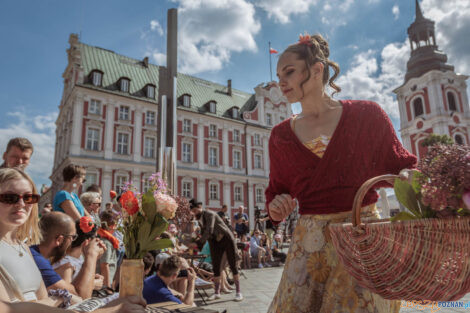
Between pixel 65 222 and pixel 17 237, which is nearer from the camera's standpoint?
pixel 17 237

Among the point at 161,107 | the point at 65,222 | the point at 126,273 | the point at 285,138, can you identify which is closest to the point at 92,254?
the point at 65,222

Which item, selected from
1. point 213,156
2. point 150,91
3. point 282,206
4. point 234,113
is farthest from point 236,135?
point 282,206

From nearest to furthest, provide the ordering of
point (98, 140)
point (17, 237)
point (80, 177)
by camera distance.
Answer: point (17, 237) → point (80, 177) → point (98, 140)

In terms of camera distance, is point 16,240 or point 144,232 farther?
point 16,240

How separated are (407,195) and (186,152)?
30176 millimetres

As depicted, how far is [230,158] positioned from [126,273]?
3154cm

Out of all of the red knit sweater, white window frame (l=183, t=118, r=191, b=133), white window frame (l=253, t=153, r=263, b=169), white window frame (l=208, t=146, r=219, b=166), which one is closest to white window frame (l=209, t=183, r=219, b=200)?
white window frame (l=208, t=146, r=219, b=166)

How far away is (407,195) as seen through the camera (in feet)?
3.20

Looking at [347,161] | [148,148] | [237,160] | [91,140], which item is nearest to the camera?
[347,161]

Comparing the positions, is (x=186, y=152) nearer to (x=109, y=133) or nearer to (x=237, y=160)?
(x=237, y=160)

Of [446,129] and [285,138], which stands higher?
[446,129]

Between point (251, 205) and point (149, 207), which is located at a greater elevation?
point (251, 205)

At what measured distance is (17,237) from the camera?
1915mm

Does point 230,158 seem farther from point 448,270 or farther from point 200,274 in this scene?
point 448,270
